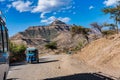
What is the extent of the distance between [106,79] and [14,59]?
199ft

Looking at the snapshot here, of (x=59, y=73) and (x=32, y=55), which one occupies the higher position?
(x=32, y=55)

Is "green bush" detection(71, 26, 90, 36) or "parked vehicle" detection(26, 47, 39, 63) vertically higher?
"green bush" detection(71, 26, 90, 36)

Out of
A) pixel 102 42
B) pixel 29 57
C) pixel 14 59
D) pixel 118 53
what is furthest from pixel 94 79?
pixel 14 59

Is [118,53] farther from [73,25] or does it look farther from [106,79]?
[73,25]

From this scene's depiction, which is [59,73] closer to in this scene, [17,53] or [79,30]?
[17,53]

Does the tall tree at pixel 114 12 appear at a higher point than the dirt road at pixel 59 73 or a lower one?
higher

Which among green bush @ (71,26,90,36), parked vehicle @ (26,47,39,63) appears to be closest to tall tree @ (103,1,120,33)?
parked vehicle @ (26,47,39,63)

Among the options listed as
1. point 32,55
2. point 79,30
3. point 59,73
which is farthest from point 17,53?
point 59,73

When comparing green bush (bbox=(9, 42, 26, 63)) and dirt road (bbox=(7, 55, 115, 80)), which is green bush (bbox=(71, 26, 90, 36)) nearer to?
green bush (bbox=(9, 42, 26, 63))

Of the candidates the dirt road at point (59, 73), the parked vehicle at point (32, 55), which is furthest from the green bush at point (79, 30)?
the dirt road at point (59, 73)

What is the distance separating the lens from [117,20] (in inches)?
2689

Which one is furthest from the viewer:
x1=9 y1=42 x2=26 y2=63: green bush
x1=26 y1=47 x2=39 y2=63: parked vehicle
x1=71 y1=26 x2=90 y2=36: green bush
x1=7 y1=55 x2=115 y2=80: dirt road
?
x1=71 y1=26 x2=90 y2=36: green bush

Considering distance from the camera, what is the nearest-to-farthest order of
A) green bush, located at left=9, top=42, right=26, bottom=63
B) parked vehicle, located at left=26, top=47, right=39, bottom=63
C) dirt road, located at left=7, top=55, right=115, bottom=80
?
dirt road, located at left=7, top=55, right=115, bottom=80 < parked vehicle, located at left=26, top=47, right=39, bottom=63 < green bush, located at left=9, top=42, right=26, bottom=63

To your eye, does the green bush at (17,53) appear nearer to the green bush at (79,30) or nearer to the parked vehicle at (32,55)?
the green bush at (79,30)
